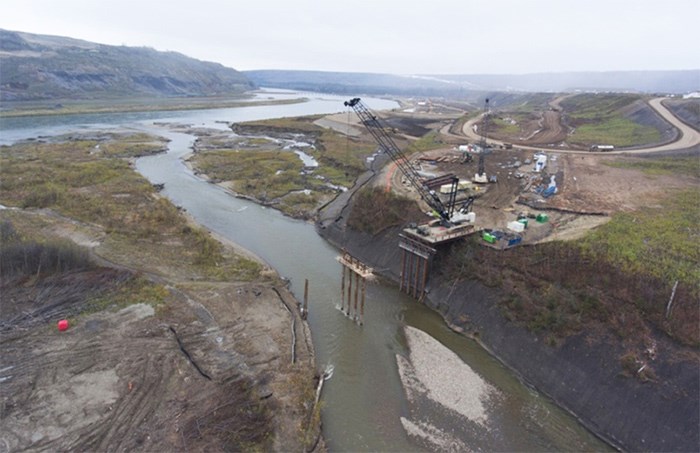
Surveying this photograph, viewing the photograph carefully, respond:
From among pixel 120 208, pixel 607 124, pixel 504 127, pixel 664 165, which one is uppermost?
pixel 607 124

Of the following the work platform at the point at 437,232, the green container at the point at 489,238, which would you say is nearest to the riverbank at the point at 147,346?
the work platform at the point at 437,232

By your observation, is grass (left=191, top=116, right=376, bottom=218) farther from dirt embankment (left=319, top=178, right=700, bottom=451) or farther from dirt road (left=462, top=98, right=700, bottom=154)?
dirt embankment (left=319, top=178, right=700, bottom=451)

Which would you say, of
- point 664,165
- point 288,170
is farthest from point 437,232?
point 288,170

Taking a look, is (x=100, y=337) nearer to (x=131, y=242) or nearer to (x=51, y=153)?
(x=131, y=242)

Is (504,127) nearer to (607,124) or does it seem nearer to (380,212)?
(607,124)

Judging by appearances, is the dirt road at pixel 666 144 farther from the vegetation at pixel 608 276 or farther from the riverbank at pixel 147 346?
the riverbank at pixel 147 346

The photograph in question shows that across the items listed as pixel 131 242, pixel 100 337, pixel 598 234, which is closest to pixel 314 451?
pixel 100 337

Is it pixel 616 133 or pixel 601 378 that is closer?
pixel 601 378

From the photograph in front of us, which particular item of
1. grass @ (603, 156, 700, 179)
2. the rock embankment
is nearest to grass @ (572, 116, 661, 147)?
grass @ (603, 156, 700, 179)
